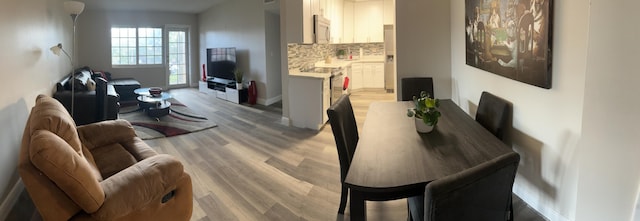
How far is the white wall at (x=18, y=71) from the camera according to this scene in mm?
2928

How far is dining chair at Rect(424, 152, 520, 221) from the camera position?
119 cm

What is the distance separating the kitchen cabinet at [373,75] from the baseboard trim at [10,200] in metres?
7.17

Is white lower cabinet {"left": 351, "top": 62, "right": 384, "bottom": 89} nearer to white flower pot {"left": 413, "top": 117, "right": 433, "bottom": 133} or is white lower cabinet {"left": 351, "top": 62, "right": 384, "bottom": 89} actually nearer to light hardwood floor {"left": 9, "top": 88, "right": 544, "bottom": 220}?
light hardwood floor {"left": 9, "top": 88, "right": 544, "bottom": 220}

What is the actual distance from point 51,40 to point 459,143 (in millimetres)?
5662

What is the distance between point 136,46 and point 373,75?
648 centimetres

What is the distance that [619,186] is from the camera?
160 cm

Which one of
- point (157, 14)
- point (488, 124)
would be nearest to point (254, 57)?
point (157, 14)

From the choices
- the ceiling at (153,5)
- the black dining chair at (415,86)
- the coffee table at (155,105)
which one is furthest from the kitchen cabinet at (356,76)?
the black dining chair at (415,86)

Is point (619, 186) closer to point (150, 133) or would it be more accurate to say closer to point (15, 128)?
point (15, 128)

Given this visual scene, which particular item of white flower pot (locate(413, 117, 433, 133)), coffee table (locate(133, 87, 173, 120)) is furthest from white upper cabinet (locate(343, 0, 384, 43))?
white flower pot (locate(413, 117, 433, 133))

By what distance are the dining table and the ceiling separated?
7291 mm

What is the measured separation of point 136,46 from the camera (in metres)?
10.3

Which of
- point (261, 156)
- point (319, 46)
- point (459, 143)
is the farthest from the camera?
point (319, 46)

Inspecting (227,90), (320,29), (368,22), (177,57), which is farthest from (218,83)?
(320,29)
